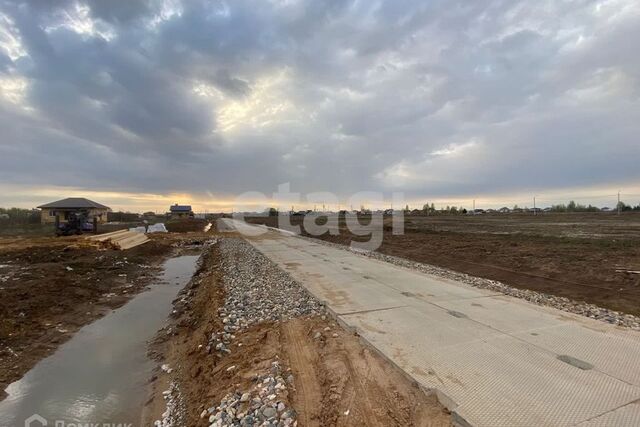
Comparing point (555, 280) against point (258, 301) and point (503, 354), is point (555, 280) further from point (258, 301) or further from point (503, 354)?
point (258, 301)

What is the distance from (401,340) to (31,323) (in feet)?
27.3

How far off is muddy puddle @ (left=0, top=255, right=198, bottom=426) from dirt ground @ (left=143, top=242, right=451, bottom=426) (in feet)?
1.18

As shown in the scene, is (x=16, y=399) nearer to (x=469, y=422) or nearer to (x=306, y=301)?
(x=306, y=301)

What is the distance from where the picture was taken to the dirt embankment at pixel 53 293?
6676mm

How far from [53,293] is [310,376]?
31.3 ft

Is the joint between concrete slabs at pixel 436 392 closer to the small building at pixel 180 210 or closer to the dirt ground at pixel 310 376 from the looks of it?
the dirt ground at pixel 310 376

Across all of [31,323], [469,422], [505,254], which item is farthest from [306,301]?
[505,254]

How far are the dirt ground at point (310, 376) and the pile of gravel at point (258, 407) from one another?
11cm

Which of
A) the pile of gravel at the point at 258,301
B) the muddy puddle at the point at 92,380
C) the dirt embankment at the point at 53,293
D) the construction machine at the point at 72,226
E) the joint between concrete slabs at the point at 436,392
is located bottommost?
the muddy puddle at the point at 92,380

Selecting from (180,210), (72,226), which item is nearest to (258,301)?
(72,226)

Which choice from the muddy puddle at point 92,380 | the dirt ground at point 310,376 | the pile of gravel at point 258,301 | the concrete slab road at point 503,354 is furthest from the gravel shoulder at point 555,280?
the muddy puddle at point 92,380

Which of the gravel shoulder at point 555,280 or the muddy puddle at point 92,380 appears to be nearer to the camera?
the muddy puddle at point 92,380

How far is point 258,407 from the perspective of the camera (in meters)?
3.60

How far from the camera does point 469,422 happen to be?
303 cm
